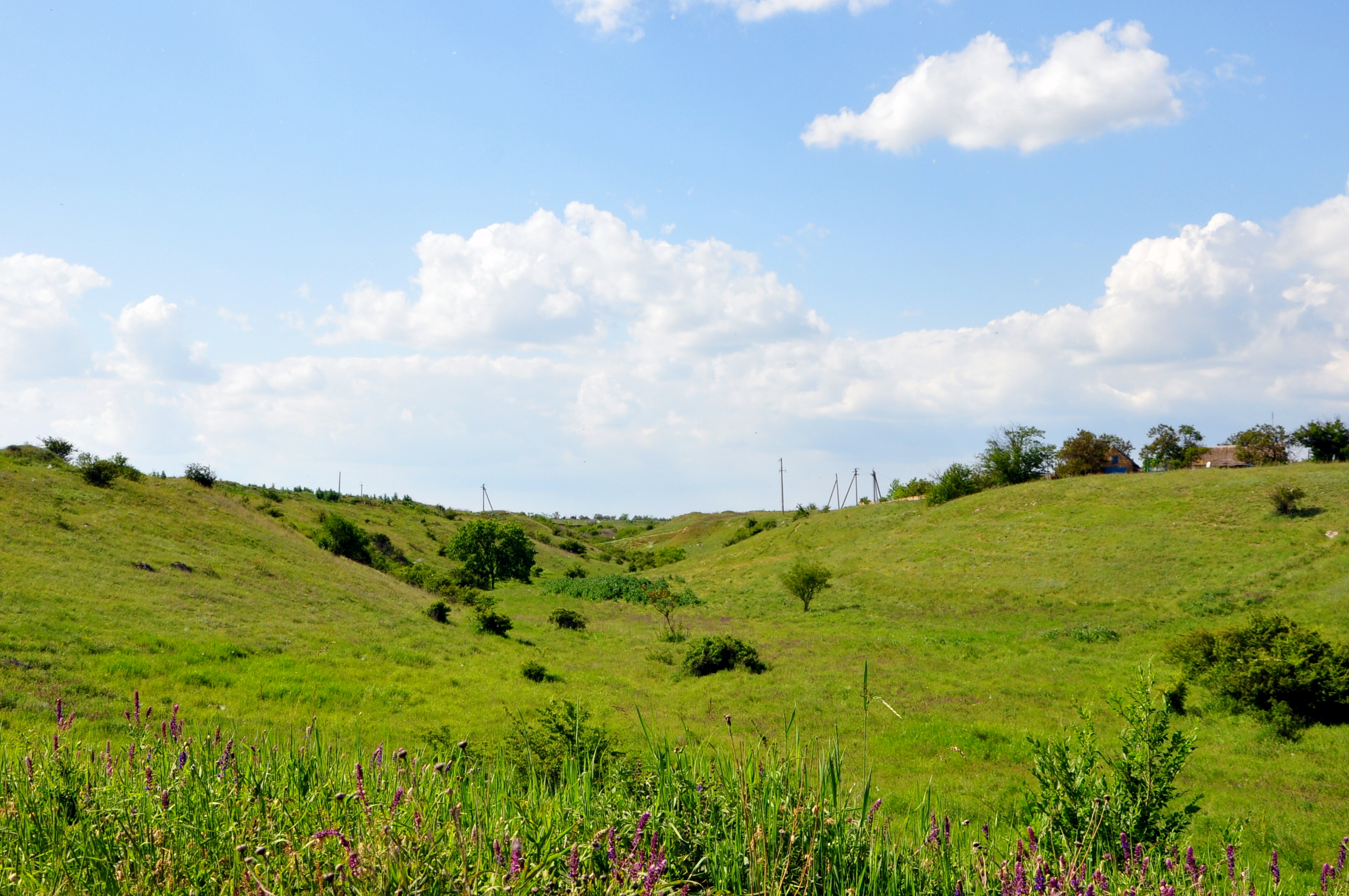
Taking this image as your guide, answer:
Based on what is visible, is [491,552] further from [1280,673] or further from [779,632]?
[1280,673]

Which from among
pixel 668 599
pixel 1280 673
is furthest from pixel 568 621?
pixel 1280 673

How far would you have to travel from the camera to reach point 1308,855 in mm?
10992

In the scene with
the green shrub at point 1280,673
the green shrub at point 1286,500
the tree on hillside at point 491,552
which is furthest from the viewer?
the tree on hillside at point 491,552

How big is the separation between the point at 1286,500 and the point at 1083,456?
30.5m

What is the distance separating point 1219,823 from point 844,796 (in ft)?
38.6

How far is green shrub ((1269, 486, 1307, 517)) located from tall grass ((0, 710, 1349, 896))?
5658 centimetres

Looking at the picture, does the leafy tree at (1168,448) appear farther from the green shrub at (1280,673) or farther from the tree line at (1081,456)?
the green shrub at (1280,673)

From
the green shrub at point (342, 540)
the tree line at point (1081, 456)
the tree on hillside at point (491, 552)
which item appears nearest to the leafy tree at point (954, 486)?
the tree line at point (1081, 456)

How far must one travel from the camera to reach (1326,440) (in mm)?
65875

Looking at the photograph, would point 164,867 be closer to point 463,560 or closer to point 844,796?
point 844,796

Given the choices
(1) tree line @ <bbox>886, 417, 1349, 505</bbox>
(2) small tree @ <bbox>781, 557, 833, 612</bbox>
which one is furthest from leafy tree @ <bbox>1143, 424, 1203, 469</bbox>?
(2) small tree @ <bbox>781, 557, 833, 612</bbox>

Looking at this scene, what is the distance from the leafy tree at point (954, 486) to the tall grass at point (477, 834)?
7577 centimetres

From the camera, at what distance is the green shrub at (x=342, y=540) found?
4922 cm

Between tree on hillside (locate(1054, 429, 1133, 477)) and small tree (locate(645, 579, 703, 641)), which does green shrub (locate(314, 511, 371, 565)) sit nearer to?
small tree (locate(645, 579, 703, 641))
